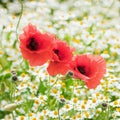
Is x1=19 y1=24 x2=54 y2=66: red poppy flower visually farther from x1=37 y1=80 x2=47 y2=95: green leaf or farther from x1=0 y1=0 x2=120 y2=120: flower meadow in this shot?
x1=37 y1=80 x2=47 y2=95: green leaf

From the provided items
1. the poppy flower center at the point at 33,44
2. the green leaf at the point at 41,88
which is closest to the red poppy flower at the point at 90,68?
the poppy flower center at the point at 33,44

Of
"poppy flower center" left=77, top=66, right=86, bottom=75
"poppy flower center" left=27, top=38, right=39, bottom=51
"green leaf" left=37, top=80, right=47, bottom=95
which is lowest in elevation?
"poppy flower center" left=77, top=66, right=86, bottom=75

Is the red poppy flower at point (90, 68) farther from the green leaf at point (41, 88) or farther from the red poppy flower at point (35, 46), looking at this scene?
the green leaf at point (41, 88)

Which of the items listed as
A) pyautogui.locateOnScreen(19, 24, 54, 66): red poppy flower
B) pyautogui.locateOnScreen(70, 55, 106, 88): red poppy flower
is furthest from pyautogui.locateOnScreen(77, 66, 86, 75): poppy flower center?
pyautogui.locateOnScreen(19, 24, 54, 66): red poppy flower

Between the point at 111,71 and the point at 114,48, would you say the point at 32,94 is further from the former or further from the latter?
the point at 114,48

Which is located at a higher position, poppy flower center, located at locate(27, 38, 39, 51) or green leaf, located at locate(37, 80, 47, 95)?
poppy flower center, located at locate(27, 38, 39, 51)

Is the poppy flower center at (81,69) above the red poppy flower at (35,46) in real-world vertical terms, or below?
below

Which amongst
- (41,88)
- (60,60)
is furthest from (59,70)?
(41,88)
